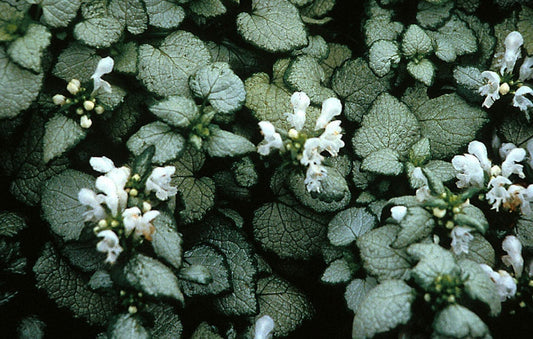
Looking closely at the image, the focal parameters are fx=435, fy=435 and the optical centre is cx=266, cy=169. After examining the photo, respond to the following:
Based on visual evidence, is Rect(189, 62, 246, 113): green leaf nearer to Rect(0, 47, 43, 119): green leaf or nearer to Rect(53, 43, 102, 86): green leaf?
Rect(53, 43, 102, 86): green leaf

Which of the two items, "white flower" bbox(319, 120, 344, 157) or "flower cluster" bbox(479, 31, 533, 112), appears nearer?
"white flower" bbox(319, 120, 344, 157)

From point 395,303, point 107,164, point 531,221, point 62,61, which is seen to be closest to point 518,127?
point 531,221

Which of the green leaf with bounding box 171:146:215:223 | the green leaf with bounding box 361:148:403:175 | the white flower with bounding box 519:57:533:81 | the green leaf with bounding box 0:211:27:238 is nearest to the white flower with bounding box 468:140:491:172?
the green leaf with bounding box 361:148:403:175

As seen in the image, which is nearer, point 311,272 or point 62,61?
point 62,61

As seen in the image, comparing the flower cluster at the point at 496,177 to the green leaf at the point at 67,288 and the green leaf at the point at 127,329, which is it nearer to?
the green leaf at the point at 127,329

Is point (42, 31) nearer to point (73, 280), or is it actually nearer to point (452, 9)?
point (73, 280)

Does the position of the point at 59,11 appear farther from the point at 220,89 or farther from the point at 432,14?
the point at 432,14
